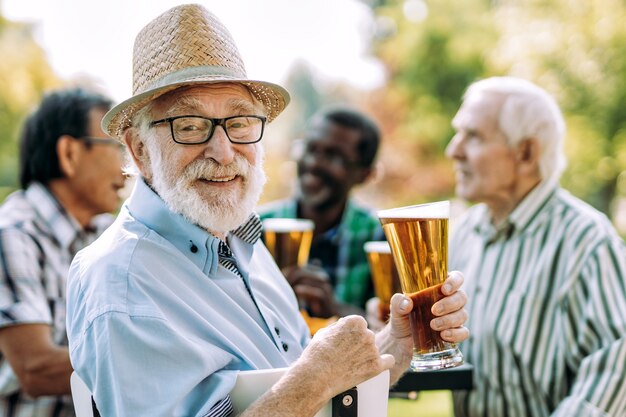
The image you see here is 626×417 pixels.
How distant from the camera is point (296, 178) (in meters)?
5.36

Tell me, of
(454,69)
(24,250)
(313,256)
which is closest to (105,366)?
(24,250)

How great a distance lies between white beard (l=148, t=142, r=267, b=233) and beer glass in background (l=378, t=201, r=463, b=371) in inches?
20.0

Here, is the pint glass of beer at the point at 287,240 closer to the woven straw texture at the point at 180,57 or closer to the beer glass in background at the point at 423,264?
the woven straw texture at the point at 180,57

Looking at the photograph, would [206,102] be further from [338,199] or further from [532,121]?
[338,199]

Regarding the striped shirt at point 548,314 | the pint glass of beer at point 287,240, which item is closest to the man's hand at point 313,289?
the pint glass of beer at point 287,240

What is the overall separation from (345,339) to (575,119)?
11.4 m

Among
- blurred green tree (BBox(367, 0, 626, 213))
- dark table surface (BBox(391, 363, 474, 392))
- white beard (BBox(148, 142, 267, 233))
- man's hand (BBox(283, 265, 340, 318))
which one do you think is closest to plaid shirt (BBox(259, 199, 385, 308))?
man's hand (BBox(283, 265, 340, 318))

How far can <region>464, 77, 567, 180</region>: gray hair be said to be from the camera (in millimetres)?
3779

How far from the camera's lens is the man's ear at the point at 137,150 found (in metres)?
Answer: 2.51

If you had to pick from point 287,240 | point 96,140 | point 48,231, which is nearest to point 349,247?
point 287,240

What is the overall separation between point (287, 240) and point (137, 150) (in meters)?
1.18

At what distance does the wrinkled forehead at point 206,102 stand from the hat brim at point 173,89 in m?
0.02

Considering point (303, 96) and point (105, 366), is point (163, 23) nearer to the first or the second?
point (105, 366)

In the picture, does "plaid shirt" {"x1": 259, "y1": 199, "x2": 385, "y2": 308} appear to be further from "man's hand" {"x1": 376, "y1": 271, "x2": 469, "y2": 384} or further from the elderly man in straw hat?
"man's hand" {"x1": 376, "y1": 271, "x2": 469, "y2": 384}
